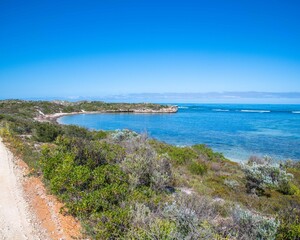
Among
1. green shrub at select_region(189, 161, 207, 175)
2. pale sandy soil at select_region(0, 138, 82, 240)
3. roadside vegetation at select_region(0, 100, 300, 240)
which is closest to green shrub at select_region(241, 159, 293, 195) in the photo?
roadside vegetation at select_region(0, 100, 300, 240)

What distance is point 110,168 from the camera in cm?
830

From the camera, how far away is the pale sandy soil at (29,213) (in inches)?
225

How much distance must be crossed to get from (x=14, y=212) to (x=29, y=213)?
1.45 ft

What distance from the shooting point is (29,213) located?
668 centimetres

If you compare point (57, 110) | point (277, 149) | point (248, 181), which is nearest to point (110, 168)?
point (248, 181)

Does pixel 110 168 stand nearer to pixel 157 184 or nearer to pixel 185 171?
pixel 157 184

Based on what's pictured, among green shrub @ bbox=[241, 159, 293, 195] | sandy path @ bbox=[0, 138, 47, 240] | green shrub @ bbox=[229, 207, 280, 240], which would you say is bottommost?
green shrub @ bbox=[241, 159, 293, 195]

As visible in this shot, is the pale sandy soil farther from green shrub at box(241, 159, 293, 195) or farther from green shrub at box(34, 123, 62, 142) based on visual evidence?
green shrub at box(241, 159, 293, 195)

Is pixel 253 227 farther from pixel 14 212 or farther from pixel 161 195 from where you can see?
pixel 14 212

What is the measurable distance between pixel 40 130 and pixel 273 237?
17768mm

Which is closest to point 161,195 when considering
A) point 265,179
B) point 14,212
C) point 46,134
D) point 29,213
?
point 29,213

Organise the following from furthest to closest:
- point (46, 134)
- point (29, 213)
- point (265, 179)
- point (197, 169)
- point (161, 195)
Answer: point (46, 134) < point (197, 169) < point (265, 179) < point (161, 195) < point (29, 213)

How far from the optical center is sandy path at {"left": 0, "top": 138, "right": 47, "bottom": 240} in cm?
569

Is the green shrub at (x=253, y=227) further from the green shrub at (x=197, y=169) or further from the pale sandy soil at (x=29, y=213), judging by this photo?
the green shrub at (x=197, y=169)
